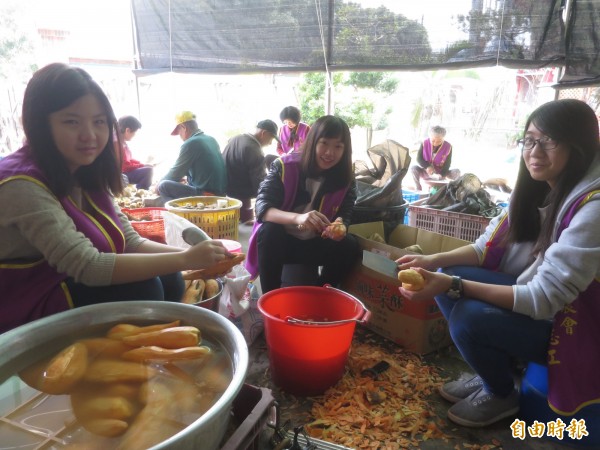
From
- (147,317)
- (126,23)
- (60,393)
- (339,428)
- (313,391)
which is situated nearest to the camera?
(60,393)

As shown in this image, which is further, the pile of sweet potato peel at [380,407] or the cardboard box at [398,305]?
the cardboard box at [398,305]

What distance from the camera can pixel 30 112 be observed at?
1.33m

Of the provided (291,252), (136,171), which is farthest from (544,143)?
(136,171)

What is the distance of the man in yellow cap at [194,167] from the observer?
4418mm

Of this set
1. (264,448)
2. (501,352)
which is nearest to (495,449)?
(501,352)

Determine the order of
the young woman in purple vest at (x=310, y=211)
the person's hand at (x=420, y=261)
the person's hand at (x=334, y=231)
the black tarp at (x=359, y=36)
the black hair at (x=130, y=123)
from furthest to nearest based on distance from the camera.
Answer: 1. the black hair at (x=130, y=123)
2. the black tarp at (x=359, y=36)
3. the young woman in purple vest at (x=310, y=211)
4. the person's hand at (x=334, y=231)
5. the person's hand at (x=420, y=261)

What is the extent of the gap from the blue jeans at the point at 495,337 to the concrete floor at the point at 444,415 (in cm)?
18

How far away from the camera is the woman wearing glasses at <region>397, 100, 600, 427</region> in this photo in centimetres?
142

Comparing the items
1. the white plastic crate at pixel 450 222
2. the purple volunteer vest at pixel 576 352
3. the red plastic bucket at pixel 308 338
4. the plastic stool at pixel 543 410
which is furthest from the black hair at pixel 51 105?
the white plastic crate at pixel 450 222

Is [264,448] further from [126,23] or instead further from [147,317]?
[126,23]

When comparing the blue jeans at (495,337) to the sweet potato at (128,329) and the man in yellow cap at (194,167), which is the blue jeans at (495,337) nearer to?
the sweet potato at (128,329)

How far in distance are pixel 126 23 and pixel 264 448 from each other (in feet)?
19.7

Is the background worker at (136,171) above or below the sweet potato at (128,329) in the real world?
below

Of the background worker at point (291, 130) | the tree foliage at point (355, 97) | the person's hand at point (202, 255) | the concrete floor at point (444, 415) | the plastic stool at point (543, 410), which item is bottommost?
the concrete floor at point (444, 415)
